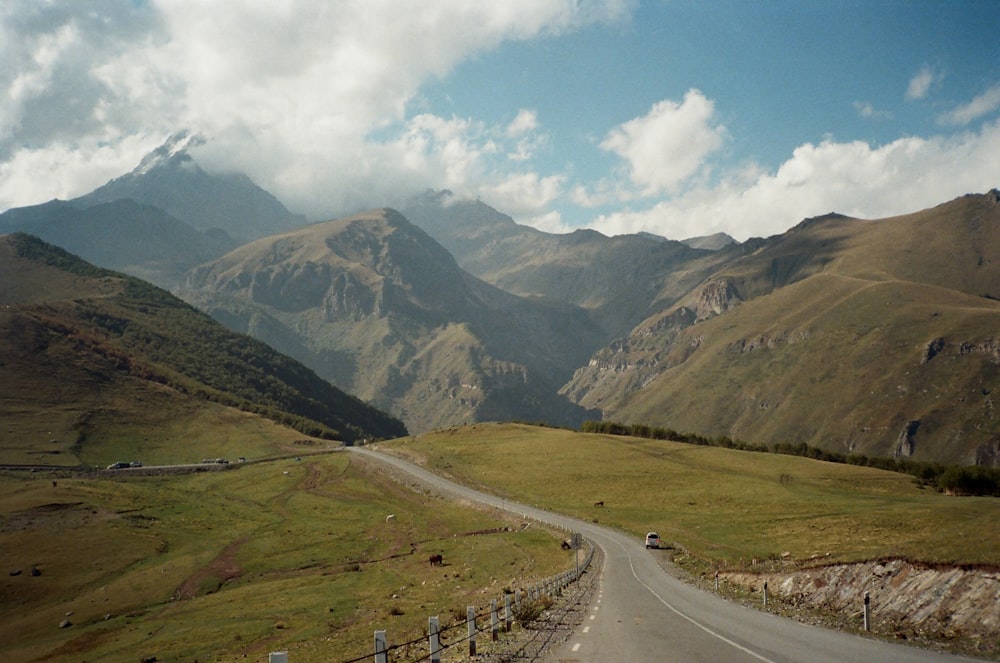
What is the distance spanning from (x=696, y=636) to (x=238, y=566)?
56.1 meters

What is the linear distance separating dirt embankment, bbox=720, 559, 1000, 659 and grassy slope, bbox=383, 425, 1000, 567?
0.78 metres

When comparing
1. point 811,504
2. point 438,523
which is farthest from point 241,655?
point 811,504

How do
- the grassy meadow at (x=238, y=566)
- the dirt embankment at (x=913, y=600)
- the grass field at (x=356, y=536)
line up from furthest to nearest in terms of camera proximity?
the grass field at (x=356, y=536)
the grassy meadow at (x=238, y=566)
the dirt embankment at (x=913, y=600)

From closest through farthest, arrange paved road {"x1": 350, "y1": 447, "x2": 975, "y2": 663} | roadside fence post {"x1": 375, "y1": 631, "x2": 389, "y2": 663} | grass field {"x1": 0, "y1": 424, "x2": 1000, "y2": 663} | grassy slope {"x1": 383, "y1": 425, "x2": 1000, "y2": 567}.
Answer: roadside fence post {"x1": 375, "y1": 631, "x2": 389, "y2": 663}
paved road {"x1": 350, "y1": 447, "x2": 975, "y2": 663}
grass field {"x1": 0, "y1": 424, "x2": 1000, "y2": 663}
grassy slope {"x1": 383, "y1": 425, "x2": 1000, "y2": 567}

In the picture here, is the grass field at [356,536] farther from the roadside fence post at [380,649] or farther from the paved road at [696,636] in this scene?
the roadside fence post at [380,649]

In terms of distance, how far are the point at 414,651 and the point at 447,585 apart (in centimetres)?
2319

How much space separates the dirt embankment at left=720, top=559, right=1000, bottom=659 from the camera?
21297 mm

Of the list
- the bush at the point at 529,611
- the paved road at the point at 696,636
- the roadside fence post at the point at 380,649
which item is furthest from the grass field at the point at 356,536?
the roadside fence post at the point at 380,649

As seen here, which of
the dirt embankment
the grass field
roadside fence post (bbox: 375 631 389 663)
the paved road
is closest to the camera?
roadside fence post (bbox: 375 631 389 663)

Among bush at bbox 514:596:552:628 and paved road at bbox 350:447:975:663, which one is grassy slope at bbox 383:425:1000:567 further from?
bush at bbox 514:596:552:628

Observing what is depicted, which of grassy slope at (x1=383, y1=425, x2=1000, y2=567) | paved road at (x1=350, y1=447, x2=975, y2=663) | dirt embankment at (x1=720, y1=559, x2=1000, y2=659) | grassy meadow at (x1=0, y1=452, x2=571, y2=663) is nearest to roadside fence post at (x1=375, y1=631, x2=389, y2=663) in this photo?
paved road at (x1=350, y1=447, x2=975, y2=663)

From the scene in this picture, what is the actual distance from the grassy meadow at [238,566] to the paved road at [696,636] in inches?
357

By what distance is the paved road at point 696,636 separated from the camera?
19.0 metres

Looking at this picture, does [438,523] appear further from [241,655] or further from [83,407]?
[83,407]
